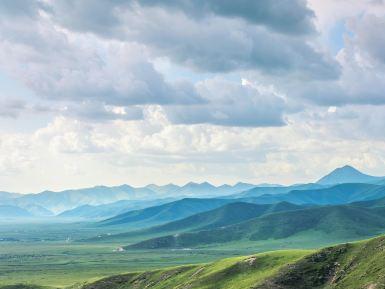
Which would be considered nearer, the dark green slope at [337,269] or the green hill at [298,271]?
the dark green slope at [337,269]

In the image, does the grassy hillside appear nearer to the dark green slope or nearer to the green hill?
the green hill

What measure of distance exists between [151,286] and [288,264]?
4272 cm

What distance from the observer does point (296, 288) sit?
11544 centimetres

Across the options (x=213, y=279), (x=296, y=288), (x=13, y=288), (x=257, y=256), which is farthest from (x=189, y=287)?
(x=13, y=288)

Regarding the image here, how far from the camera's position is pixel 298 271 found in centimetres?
12081

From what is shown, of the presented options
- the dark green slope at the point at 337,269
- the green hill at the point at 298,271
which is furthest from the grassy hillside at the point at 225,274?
the dark green slope at the point at 337,269

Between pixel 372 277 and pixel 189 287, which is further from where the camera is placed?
pixel 189 287

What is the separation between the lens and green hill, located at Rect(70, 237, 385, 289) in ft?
365

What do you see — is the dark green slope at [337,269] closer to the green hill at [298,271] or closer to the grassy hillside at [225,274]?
the green hill at [298,271]

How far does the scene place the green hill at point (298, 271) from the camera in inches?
4380

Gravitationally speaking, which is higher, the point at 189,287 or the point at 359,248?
the point at 359,248

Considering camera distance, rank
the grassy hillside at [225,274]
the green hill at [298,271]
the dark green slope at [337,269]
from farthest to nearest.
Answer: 1. the grassy hillside at [225,274]
2. the green hill at [298,271]
3. the dark green slope at [337,269]

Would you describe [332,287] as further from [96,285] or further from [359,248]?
[96,285]

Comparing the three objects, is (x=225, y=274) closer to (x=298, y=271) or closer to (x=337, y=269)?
(x=298, y=271)
